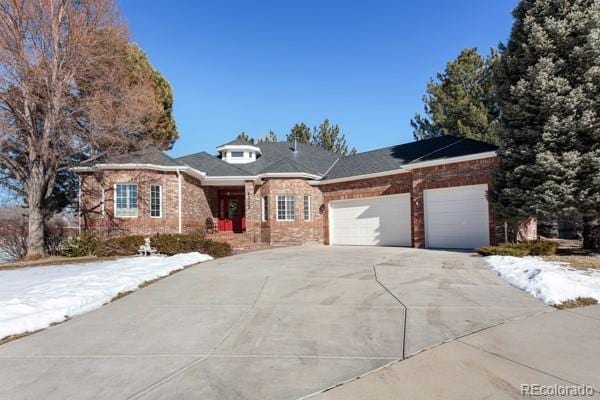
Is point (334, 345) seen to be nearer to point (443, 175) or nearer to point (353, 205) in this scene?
point (443, 175)

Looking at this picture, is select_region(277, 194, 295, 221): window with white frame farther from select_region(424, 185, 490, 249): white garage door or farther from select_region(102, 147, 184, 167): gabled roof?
select_region(424, 185, 490, 249): white garage door

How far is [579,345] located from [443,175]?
1105 cm

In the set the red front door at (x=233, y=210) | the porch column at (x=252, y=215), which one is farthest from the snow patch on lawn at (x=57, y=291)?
the red front door at (x=233, y=210)

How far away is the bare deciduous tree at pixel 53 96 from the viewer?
524 inches

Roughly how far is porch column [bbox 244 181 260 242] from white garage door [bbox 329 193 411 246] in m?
3.99

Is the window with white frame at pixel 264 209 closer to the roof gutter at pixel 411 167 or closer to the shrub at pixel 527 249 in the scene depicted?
the roof gutter at pixel 411 167

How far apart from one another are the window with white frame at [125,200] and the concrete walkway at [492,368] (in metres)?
15.1

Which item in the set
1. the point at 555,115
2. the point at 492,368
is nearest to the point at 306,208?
the point at 555,115

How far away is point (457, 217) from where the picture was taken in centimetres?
1403

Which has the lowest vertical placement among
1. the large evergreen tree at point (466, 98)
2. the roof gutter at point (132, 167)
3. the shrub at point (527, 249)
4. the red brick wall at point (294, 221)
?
the shrub at point (527, 249)

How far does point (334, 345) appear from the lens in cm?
405

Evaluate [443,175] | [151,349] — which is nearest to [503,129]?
[443,175]

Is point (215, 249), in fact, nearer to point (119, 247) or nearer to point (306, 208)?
point (119, 247)

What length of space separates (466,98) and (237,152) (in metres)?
16.6
